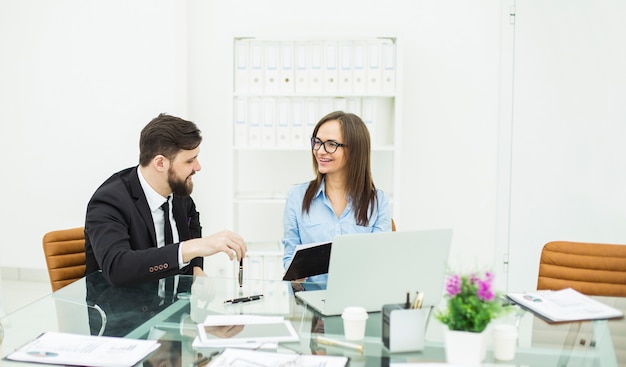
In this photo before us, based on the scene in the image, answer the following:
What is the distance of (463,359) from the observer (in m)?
1.40

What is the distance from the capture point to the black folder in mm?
2006

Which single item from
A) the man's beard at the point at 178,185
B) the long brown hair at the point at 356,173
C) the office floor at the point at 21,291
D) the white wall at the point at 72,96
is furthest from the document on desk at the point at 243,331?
the office floor at the point at 21,291

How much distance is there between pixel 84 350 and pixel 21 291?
3.21 meters

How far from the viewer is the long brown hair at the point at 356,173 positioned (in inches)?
107

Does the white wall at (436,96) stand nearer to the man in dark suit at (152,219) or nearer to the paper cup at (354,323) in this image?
the man in dark suit at (152,219)

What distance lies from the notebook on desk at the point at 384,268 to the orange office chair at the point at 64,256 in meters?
1.29

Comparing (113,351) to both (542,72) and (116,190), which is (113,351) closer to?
(116,190)

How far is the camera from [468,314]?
138 centimetres

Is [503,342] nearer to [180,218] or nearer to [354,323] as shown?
[354,323]

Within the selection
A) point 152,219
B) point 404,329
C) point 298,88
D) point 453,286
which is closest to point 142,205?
point 152,219

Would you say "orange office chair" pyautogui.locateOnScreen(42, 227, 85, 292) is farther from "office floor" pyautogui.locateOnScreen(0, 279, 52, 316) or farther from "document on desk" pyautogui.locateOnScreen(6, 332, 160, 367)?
"office floor" pyautogui.locateOnScreen(0, 279, 52, 316)

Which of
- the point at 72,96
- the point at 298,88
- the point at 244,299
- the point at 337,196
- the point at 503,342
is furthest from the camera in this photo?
the point at 72,96

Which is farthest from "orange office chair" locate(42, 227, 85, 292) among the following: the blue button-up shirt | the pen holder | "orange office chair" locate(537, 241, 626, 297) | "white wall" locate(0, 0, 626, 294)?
"orange office chair" locate(537, 241, 626, 297)

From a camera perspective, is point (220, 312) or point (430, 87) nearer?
point (220, 312)
